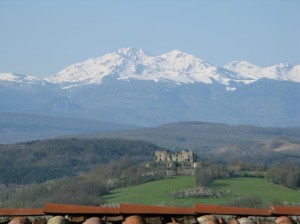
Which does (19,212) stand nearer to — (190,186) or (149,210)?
(149,210)

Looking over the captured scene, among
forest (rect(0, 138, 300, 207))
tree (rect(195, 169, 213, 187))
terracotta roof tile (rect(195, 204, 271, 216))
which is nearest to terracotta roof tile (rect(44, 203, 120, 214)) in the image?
terracotta roof tile (rect(195, 204, 271, 216))

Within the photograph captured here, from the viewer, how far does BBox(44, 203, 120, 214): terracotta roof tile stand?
31.0 ft

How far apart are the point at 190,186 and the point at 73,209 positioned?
83.9 metres

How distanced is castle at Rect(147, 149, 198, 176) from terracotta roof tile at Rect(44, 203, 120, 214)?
101 meters

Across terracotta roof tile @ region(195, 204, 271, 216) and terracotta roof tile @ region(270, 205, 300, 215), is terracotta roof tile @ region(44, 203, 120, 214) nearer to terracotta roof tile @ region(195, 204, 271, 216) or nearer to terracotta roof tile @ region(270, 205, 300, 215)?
terracotta roof tile @ region(195, 204, 271, 216)

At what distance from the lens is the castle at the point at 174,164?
4473 inches

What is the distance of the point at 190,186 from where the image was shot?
93000mm

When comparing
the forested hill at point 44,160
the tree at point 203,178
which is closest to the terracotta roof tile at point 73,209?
the tree at point 203,178

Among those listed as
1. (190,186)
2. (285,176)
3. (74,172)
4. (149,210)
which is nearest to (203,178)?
(190,186)

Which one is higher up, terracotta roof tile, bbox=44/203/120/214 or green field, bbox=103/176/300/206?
terracotta roof tile, bbox=44/203/120/214

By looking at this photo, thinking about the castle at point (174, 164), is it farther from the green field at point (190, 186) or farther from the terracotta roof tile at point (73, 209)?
the terracotta roof tile at point (73, 209)

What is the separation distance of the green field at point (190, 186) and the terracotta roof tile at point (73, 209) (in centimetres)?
6419

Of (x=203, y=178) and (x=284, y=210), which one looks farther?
(x=203, y=178)

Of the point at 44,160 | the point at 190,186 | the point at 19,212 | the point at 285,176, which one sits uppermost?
the point at 44,160
